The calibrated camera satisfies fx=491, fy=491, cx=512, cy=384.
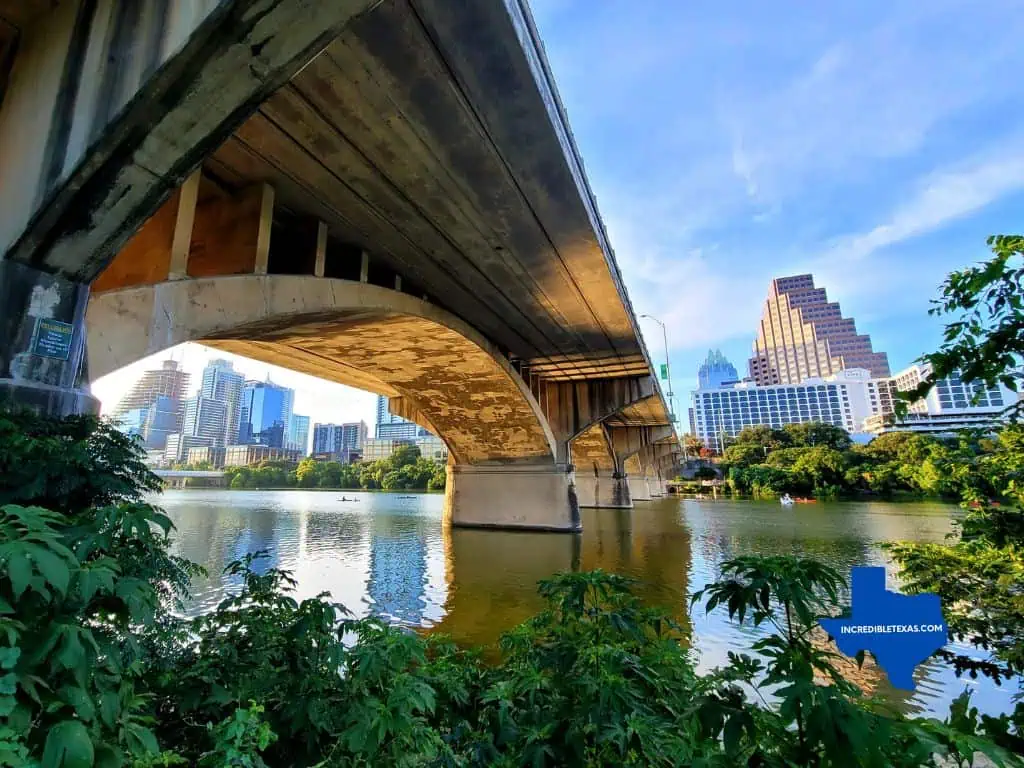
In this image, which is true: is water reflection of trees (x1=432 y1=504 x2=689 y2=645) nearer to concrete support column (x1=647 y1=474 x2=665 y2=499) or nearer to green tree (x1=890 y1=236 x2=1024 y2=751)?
green tree (x1=890 y1=236 x2=1024 y2=751)

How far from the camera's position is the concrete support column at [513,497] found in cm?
1973

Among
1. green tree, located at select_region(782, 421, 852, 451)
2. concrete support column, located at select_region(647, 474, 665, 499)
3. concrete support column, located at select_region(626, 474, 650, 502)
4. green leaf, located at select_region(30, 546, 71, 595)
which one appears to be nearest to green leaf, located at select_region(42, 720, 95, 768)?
green leaf, located at select_region(30, 546, 71, 595)

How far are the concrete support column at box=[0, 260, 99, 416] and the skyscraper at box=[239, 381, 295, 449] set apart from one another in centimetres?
9626

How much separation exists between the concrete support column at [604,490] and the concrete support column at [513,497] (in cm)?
1530

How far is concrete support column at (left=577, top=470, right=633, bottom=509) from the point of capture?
34781 millimetres

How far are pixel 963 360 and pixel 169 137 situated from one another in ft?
15.4

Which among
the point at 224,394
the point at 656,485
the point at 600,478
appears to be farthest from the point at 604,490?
the point at 224,394

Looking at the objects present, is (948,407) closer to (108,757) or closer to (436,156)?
(436,156)

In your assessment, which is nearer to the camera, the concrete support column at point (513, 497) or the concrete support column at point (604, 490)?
the concrete support column at point (513, 497)

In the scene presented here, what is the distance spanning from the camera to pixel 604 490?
116 feet

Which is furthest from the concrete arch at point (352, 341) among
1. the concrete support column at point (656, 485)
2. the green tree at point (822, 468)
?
the concrete support column at point (656, 485)

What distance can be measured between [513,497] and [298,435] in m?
109

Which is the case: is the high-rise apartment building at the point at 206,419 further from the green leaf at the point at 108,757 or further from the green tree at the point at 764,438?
the green leaf at the point at 108,757

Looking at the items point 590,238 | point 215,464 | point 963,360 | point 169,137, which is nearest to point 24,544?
point 169,137
